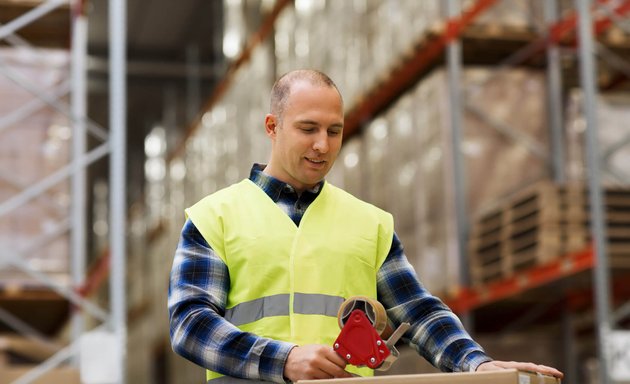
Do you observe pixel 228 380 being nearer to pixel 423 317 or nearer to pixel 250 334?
pixel 250 334

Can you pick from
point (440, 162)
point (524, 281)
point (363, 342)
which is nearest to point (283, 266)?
point (363, 342)

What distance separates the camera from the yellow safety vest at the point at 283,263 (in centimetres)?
252

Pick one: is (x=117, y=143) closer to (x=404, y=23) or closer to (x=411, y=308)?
(x=404, y=23)

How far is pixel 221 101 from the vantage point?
1647 centimetres

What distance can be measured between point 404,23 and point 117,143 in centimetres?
341

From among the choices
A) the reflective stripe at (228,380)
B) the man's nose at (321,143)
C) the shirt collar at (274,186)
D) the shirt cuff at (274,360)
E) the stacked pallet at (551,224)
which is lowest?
the reflective stripe at (228,380)

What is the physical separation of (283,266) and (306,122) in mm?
315

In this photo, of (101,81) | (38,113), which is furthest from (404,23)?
(101,81)

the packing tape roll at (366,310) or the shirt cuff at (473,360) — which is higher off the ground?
the packing tape roll at (366,310)

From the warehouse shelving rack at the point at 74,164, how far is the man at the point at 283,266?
476 cm

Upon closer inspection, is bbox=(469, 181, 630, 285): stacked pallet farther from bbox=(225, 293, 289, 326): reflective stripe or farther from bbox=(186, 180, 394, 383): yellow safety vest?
bbox=(225, 293, 289, 326): reflective stripe

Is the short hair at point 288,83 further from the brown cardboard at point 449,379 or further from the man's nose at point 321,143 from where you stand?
the brown cardboard at point 449,379

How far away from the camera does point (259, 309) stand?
2.54 meters

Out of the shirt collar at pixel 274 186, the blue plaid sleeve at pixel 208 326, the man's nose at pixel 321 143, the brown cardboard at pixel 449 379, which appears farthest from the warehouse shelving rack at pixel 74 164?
the brown cardboard at pixel 449 379
